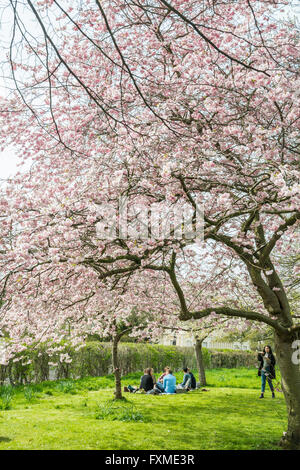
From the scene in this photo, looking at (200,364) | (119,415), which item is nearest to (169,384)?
(200,364)

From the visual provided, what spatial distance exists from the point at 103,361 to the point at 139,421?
8.82 metres

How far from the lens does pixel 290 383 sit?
19.2 feet

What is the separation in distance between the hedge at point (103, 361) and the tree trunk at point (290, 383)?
5.38 metres

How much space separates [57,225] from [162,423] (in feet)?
14.7

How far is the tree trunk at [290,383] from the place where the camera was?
5691 mm

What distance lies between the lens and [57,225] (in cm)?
470

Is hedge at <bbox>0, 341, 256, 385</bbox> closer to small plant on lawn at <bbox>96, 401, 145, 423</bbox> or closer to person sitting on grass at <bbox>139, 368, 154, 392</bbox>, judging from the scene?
small plant on lawn at <bbox>96, 401, 145, 423</bbox>

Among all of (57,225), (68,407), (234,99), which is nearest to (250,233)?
(234,99)

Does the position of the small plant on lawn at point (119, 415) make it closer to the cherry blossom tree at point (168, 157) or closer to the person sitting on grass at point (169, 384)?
the cherry blossom tree at point (168, 157)

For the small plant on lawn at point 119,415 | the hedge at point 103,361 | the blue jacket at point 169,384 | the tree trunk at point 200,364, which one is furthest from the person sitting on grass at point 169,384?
the small plant on lawn at point 119,415

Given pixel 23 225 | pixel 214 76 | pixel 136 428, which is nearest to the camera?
pixel 23 225

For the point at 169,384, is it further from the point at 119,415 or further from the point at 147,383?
the point at 119,415

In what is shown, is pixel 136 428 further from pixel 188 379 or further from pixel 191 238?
pixel 188 379

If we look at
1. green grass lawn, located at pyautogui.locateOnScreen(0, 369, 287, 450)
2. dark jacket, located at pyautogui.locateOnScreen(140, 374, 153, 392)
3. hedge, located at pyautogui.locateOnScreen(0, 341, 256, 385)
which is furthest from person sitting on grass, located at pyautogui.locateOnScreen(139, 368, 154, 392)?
hedge, located at pyautogui.locateOnScreen(0, 341, 256, 385)
